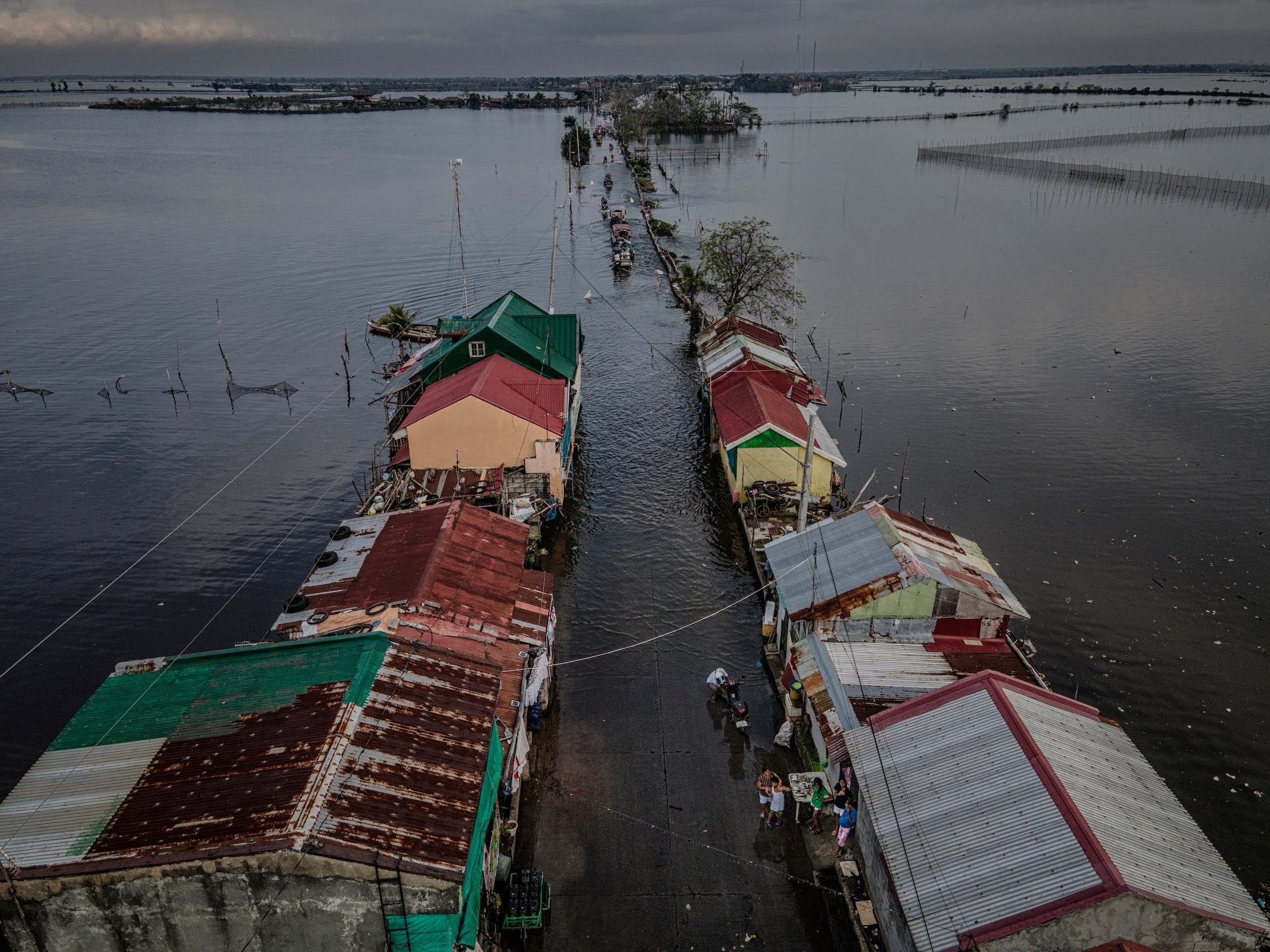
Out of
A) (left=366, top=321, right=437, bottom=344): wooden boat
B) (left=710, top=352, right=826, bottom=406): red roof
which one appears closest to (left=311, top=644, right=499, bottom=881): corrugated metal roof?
(left=710, top=352, right=826, bottom=406): red roof

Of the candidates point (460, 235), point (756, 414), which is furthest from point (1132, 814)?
point (460, 235)

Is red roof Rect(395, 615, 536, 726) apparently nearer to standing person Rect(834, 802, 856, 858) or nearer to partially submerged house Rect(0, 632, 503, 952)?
partially submerged house Rect(0, 632, 503, 952)

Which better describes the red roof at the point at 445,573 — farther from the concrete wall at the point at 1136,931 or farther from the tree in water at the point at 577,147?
the tree in water at the point at 577,147

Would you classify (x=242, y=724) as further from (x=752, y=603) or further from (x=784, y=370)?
(x=784, y=370)

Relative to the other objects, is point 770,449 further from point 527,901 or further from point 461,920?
point 461,920

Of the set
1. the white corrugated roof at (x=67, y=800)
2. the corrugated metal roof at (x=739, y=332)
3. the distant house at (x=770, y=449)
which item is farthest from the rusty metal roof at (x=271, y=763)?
the corrugated metal roof at (x=739, y=332)

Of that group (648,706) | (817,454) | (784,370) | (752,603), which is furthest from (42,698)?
(784,370)

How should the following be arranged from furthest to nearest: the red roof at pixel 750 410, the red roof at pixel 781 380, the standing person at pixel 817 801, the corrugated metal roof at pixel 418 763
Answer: the red roof at pixel 781 380 < the red roof at pixel 750 410 < the standing person at pixel 817 801 < the corrugated metal roof at pixel 418 763
